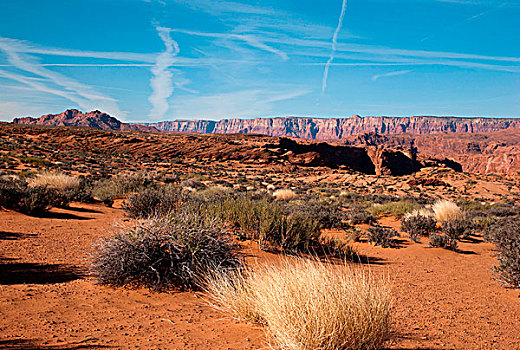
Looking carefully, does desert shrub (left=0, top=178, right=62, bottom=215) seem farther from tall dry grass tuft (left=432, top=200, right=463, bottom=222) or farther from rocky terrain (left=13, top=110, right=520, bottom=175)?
rocky terrain (left=13, top=110, right=520, bottom=175)

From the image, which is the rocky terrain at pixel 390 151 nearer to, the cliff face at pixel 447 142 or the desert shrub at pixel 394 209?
the cliff face at pixel 447 142

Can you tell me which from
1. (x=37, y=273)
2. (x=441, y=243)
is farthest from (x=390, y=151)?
(x=37, y=273)

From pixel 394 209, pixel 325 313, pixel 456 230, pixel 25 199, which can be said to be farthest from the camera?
pixel 394 209

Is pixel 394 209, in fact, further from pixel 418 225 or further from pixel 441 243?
pixel 441 243

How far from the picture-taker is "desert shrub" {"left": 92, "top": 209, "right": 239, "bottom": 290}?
411 cm

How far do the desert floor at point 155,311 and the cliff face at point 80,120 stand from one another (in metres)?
160

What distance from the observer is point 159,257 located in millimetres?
4398

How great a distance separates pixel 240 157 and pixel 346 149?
35.6 metres

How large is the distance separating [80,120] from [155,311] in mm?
177189

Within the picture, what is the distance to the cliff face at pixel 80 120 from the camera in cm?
15188

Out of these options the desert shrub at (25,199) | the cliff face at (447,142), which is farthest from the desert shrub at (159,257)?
the cliff face at (447,142)

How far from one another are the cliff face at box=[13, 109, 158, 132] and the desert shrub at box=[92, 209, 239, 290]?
161 metres

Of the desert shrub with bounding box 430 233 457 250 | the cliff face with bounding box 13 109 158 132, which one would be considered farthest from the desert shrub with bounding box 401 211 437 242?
the cliff face with bounding box 13 109 158 132

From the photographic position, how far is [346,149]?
75.1 m
